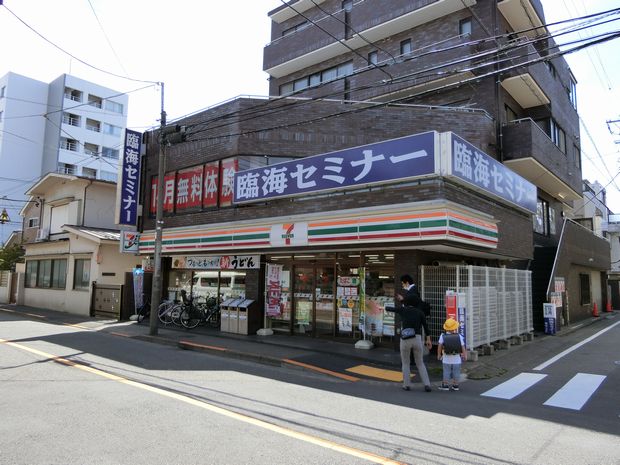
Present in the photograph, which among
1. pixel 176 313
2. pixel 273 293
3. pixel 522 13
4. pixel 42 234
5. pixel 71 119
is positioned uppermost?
pixel 71 119

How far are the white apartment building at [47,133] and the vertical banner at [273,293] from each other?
38.6 meters

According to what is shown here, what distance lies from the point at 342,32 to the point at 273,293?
14.3 m

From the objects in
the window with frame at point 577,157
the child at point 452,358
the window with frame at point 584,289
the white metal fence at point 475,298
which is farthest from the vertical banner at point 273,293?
the window with frame at point 577,157

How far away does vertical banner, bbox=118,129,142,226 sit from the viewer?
17891 mm

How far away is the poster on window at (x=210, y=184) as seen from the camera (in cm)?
1563

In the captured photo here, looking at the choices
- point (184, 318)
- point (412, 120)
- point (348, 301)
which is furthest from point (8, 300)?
point (412, 120)

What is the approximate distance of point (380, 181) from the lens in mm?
11031

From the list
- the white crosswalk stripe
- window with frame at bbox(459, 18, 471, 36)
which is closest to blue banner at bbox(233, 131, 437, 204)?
the white crosswalk stripe

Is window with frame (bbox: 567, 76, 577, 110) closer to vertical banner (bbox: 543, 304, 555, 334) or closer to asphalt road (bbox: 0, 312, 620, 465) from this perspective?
vertical banner (bbox: 543, 304, 555, 334)

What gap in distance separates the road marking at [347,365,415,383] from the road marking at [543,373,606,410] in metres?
2.69

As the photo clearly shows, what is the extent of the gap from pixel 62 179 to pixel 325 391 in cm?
2150

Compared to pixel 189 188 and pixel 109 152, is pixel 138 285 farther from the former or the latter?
pixel 109 152

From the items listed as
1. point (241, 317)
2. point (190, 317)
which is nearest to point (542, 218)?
point (241, 317)

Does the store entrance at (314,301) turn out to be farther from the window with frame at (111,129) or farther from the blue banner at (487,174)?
the window with frame at (111,129)
